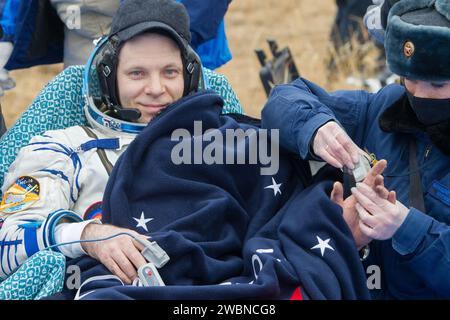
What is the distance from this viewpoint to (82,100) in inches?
161

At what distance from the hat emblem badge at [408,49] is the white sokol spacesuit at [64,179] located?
35.6 inches

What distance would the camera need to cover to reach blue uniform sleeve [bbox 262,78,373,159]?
3.38 m

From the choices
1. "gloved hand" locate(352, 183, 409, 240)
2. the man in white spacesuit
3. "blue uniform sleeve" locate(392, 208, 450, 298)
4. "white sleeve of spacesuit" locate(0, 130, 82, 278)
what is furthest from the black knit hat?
"blue uniform sleeve" locate(392, 208, 450, 298)

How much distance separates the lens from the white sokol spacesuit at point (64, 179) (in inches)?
135

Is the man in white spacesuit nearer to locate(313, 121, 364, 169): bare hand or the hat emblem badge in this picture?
locate(313, 121, 364, 169): bare hand

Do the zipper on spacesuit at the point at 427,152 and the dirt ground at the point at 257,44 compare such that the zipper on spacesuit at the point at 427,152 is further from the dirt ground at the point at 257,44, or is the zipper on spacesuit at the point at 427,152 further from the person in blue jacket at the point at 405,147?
the dirt ground at the point at 257,44

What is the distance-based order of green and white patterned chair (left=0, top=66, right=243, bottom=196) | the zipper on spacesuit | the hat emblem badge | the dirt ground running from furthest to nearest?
the dirt ground < green and white patterned chair (left=0, top=66, right=243, bottom=196) < the zipper on spacesuit < the hat emblem badge

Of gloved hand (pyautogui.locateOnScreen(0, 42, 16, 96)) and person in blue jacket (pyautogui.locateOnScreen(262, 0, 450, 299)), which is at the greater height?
person in blue jacket (pyautogui.locateOnScreen(262, 0, 450, 299))

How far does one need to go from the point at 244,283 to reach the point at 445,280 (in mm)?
598

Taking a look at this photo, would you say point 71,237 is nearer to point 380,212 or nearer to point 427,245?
point 380,212

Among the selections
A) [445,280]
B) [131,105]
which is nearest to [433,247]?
[445,280]

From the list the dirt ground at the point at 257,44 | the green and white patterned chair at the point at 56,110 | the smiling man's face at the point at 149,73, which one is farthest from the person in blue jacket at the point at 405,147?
the dirt ground at the point at 257,44

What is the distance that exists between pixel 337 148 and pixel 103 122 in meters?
0.99
